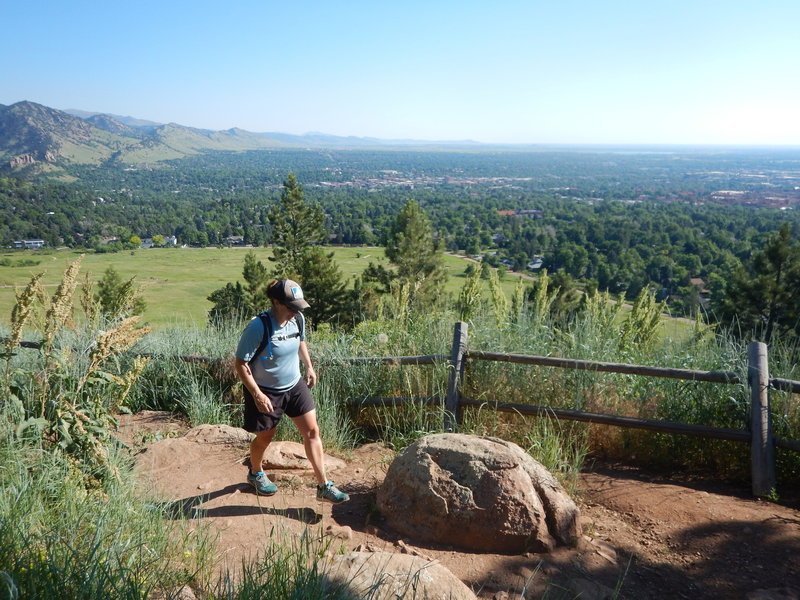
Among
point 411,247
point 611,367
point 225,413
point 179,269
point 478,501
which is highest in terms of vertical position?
point 611,367

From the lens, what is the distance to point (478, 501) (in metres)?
3.48

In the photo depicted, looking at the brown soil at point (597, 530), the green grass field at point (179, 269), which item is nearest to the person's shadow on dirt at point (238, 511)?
the brown soil at point (597, 530)

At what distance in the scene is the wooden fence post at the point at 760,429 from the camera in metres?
4.20

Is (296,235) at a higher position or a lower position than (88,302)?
lower

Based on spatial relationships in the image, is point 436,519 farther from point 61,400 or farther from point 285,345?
point 61,400

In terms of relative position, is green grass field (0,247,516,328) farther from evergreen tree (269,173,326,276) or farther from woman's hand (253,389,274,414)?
woman's hand (253,389,274,414)

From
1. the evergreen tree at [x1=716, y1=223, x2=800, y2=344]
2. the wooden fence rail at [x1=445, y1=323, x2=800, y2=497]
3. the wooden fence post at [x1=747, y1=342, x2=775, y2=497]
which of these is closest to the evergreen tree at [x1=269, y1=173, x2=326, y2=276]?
the evergreen tree at [x1=716, y1=223, x2=800, y2=344]

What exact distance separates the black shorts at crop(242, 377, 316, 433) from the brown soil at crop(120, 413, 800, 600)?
52 centimetres

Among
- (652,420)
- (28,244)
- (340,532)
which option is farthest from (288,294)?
(28,244)

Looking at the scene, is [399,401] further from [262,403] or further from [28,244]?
[28,244]

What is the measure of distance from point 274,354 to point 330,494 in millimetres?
997

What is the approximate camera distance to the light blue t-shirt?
12.2 feet

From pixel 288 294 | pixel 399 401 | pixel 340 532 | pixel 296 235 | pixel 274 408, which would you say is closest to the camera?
pixel 340 532

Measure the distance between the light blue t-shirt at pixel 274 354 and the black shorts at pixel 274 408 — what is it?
4 cm
